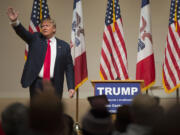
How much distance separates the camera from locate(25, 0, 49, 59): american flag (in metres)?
6.21

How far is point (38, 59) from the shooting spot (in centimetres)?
428

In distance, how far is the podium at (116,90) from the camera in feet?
16.6

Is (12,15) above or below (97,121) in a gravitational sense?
above

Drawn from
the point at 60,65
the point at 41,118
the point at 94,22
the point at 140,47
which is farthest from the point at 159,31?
the point at 41,118

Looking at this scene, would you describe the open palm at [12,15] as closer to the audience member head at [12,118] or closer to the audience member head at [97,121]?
the audience member head at [12,118]

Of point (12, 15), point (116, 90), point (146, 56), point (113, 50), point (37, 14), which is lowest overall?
point (116, 90)

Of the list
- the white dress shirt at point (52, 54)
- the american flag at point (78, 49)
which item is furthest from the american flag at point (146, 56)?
the white dress shirt at point (52, 54)

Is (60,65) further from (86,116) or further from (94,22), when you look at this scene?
(94,22)

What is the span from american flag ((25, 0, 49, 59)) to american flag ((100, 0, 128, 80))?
1192 mm

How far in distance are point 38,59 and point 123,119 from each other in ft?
7.75

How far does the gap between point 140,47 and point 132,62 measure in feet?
10.7

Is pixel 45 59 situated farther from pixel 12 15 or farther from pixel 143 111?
pixel 143 111

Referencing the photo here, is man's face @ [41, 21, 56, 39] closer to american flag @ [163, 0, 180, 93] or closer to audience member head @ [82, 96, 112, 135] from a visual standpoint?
audience member head @ [82, 96, 112, 135]

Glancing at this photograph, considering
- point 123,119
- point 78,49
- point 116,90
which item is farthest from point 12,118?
point 78,49
